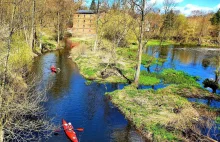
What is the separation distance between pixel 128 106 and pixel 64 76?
44.7 feet

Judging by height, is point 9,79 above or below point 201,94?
above

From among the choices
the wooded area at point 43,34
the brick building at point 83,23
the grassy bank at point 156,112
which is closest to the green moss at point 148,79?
the wooded area at point 43,34

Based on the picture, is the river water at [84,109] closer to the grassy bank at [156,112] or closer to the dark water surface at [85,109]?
the dark water surface at [85,109]

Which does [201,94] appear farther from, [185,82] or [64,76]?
[64,76]

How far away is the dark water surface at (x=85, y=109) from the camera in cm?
1728

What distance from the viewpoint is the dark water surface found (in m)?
17.3

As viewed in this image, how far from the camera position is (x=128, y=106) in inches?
849

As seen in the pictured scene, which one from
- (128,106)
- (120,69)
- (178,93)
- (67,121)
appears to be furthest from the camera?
(120,69)

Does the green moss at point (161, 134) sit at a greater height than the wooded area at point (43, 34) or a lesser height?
lesser

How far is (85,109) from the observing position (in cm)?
2178

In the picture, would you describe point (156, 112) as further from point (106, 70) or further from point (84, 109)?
point (106, 70)

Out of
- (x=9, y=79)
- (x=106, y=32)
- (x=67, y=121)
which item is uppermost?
(x=106, y=32)

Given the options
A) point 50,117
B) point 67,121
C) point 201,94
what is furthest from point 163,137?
point 201,94

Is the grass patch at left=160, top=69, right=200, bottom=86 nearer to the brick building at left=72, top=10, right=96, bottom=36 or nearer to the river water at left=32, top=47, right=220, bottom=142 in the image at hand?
the river water at left=32, top=47, right=220, bottom=142
